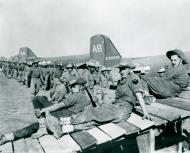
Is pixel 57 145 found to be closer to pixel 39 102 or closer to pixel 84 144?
pixel 84 144

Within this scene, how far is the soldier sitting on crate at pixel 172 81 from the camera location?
6.70 metres

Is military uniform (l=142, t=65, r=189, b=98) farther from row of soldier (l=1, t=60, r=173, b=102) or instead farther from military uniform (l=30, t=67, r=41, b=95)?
military uniform (l=30, t=67, r=41, b=95)

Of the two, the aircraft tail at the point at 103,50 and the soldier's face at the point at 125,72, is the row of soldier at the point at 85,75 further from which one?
the soldier's face at the point at 125,72

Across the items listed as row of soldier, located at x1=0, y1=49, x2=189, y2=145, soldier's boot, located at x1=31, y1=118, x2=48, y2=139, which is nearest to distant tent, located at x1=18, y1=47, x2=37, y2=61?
row of soldier, located at x1=0, y1=49, x2=189, y2=145

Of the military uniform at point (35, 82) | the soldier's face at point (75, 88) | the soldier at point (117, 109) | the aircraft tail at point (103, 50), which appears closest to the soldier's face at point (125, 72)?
the soldier at point (117, 109)

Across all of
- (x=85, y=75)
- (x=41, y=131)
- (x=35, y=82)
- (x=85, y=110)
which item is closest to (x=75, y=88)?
(x=85, y=110)

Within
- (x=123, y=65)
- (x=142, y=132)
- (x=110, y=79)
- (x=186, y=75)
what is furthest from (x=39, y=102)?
(x=110, y=79)

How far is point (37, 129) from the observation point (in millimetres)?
4879

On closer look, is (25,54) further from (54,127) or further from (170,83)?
(54,127)

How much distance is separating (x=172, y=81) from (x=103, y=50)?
11.1m

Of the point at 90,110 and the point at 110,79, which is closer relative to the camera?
the point at 90,110

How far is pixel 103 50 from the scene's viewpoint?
698 inches

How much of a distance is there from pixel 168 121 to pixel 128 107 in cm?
93

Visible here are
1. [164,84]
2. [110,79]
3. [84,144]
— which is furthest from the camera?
[110,79]
